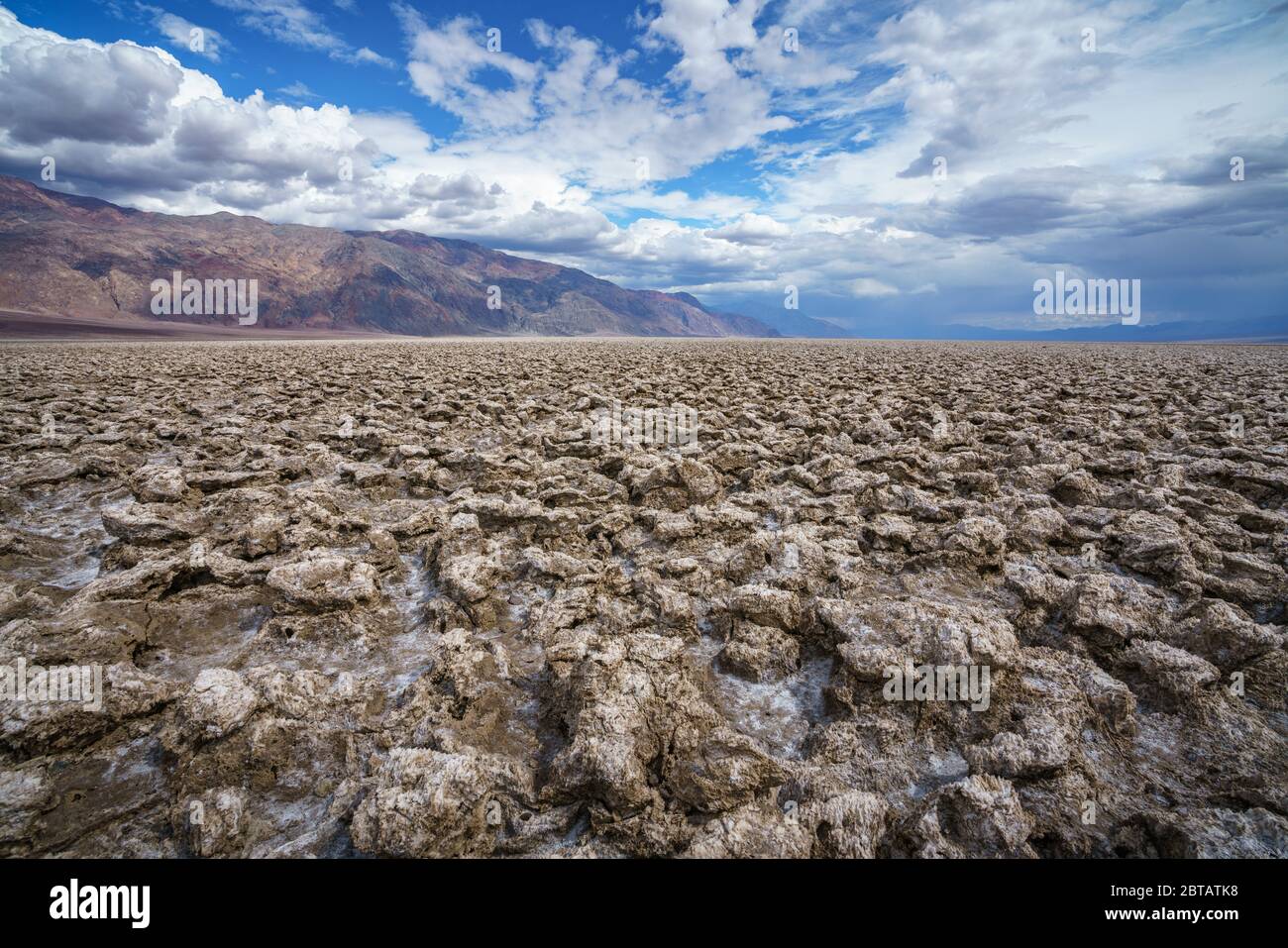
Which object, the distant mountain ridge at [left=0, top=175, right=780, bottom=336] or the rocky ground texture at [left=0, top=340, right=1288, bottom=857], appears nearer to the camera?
the rocky ground texture at [left=0, top=340, right=1288, bottom=857]

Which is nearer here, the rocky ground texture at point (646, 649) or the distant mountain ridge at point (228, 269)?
the rocky ground texture at point (646, 649)

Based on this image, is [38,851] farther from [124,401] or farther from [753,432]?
[124,401]

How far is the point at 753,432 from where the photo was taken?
275 inches

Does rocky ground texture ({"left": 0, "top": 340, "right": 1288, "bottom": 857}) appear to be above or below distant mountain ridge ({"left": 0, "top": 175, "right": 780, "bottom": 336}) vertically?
below

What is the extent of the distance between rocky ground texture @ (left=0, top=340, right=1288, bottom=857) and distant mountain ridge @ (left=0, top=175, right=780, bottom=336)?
13604 centimetres

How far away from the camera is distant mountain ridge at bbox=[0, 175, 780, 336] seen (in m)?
105

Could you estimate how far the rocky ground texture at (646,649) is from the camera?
74.2 inches

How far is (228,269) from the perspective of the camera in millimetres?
137750

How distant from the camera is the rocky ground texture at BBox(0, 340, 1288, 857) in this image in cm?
188

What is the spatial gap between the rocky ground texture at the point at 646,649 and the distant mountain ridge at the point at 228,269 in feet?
446

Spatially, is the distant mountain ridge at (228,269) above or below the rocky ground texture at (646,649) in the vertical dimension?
above

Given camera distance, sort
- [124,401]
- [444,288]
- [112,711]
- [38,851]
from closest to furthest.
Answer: [38,851], [112,711], [124,401], [444,288]
